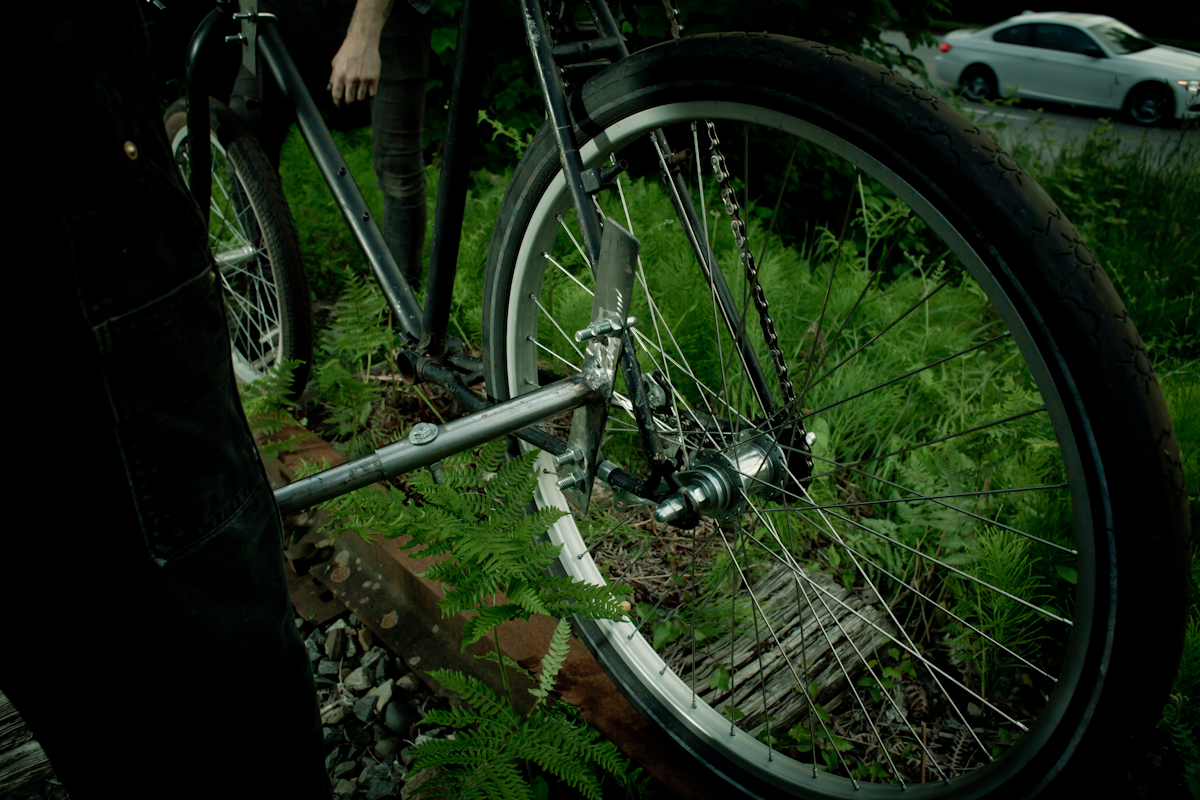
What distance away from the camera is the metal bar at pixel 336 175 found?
7.05ft

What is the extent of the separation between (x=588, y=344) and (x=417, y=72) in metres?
1.49

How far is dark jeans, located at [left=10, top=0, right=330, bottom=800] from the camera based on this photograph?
717mm

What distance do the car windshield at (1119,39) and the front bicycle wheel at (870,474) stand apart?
11308mm

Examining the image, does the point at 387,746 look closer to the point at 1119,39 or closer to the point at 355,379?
the point at 355,379

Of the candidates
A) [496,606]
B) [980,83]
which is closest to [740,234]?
[496,606]

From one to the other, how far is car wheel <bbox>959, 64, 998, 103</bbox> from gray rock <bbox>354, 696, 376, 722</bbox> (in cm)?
1463

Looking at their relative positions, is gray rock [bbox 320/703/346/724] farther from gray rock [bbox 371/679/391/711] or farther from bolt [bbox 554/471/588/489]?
bolt [bbox 554/471/588/489]

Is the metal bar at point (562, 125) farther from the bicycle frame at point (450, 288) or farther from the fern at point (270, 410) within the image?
the fern at point (270, 410)

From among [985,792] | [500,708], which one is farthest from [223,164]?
[985,792]

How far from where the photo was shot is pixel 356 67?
199 centimetres

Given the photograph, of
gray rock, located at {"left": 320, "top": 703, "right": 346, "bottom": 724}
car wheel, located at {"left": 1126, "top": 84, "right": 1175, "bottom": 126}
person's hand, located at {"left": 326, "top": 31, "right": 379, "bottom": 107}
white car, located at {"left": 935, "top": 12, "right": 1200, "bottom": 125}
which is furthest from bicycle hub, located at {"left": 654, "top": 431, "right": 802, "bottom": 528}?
car wheel, located at {"left": 1126, "top": 84, "right": 1175, "bottom": 126}

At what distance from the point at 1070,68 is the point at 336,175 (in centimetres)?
1338

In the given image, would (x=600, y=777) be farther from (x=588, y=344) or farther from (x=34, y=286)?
(x=34, y=286)

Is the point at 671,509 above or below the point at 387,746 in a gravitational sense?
above
